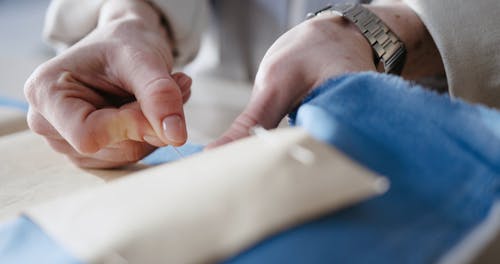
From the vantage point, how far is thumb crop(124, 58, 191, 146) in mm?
383

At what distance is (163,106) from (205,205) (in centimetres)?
18

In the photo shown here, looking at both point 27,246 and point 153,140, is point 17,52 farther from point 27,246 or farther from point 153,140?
point 27,246

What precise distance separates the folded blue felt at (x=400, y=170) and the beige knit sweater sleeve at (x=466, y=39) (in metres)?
0.18

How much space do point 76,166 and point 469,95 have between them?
0.37 metres

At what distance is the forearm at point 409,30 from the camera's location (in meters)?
0.47

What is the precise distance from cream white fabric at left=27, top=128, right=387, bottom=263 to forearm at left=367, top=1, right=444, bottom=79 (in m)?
0.26

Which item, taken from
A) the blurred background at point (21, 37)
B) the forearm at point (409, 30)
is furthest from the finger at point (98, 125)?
the blurred background at point (21, 37)

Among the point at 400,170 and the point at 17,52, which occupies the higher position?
the point at 400,170

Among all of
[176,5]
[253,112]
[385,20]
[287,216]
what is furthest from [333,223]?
[176,5]

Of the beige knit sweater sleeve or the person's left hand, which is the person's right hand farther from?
the beige knit sweater sleeve

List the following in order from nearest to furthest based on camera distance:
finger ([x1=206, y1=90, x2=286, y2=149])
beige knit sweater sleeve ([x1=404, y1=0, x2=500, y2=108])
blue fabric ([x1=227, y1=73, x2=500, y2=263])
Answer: blue fabric ([x1=227, y1=73, x2=500, y2=263]), finger ([x1=206, y1=90, x2=286, y2=149]), beige knit sweater sleeve ([x1=404, y1=0, x2=500, y2=108])

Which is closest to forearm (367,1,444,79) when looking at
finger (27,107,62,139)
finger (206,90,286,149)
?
finger (206,90,286,149)

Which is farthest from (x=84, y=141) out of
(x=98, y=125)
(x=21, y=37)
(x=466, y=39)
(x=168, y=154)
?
(x=21, y=37)

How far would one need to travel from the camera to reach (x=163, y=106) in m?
0.39
